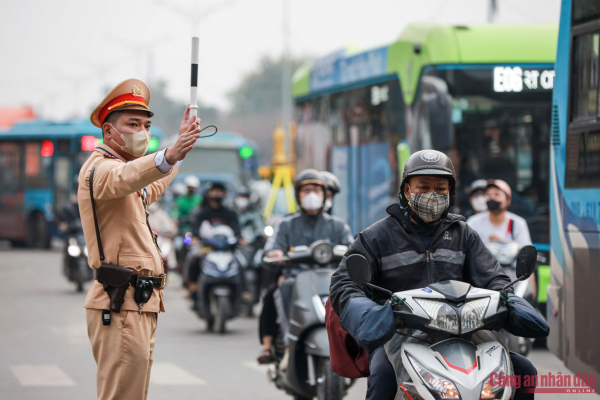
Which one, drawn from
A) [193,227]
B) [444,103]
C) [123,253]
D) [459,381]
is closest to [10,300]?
[193,227]

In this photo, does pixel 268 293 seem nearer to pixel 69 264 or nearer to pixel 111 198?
pixel 111 198

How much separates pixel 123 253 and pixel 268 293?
3.03 metres

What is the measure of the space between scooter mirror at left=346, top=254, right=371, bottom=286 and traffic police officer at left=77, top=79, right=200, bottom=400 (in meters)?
0.91

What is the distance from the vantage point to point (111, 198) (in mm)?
4352

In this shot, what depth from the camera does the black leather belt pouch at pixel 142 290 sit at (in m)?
4.47

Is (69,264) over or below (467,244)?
below

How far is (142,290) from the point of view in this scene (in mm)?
4488

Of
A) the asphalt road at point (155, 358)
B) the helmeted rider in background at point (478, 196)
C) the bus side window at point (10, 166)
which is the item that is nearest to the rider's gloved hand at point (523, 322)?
the asphalt road at point (155, 358)

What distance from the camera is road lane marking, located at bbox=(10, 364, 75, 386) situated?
8.31 metres

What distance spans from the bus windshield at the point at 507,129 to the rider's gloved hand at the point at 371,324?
6787 mm

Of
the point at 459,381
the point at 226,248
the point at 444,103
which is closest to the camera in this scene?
the point at 459,381

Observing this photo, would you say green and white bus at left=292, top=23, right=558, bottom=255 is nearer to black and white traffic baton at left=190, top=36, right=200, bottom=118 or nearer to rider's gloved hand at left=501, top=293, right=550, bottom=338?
black and white traffic baton at left=190, top=36, right=200, bottom=118

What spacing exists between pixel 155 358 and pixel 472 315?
258 inches

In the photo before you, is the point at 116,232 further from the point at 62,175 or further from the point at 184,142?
the point at 62,175
